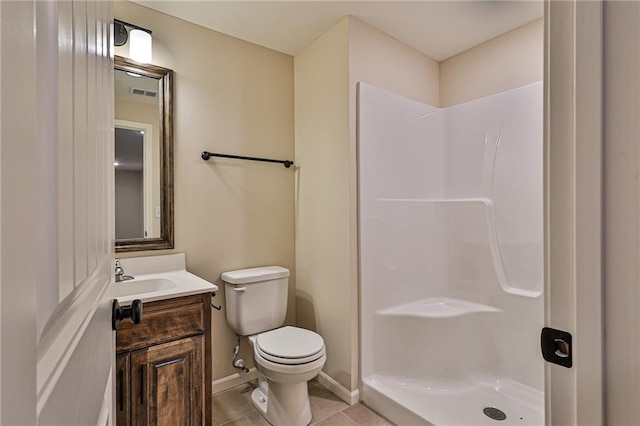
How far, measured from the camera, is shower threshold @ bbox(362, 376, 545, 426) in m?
1.81

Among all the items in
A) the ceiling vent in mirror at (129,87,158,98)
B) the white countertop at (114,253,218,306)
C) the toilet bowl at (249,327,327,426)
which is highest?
the ceiling vent in mirror at (129,87,158,98)

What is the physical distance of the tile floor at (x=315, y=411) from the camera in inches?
73.9

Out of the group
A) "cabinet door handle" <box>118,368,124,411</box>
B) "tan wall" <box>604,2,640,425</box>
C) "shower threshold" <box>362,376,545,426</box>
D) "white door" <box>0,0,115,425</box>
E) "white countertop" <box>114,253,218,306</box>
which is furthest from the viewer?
"shower threshold" <box>362,376,545,426</box>

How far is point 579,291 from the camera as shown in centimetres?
55

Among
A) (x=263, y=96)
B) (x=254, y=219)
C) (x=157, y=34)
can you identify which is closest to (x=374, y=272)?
(x=254, y=219)

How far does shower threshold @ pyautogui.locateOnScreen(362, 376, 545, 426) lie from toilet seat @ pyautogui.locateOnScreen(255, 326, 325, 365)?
0.49m

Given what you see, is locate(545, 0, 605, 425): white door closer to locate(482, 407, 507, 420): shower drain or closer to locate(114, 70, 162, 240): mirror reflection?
locate(482, 407, 507, 420): shower drain

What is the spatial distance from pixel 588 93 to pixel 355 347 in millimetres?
1870

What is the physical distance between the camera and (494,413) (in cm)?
188

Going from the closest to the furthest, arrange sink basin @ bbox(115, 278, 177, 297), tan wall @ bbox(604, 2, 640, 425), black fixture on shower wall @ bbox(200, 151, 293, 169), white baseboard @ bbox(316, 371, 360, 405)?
tan wall @ bbox(604, 2, 640, 425) < sink basin @ bbox(115, 278, 177, 297) < white baseboard @ bbox(316, 371, 360, 405) < black fixture on shower wall @ bbox(200, 151, 293, 169)

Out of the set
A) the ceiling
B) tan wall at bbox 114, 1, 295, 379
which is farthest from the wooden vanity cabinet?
the ceiling

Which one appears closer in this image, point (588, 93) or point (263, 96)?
point (588, 93)

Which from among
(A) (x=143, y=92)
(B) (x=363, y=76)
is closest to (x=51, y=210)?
(A) (x=143, y=92)

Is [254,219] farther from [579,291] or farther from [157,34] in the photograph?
[579,291]
